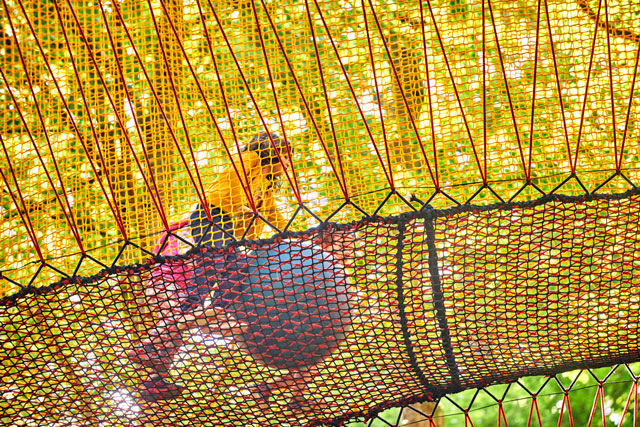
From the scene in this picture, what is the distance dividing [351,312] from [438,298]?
0.16 m

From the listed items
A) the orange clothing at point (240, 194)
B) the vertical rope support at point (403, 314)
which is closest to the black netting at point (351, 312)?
the vertical rope support at point (403, 314)

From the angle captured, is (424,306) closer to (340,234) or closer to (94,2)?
(340,234)

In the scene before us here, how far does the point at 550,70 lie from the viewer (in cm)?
158

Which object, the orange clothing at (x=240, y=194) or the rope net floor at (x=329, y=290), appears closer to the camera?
the rope net floor at (x=329, y=290)

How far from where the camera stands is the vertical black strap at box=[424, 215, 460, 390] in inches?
45.2

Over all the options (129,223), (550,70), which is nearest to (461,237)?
(550,70)

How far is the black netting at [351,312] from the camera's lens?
1153 mm

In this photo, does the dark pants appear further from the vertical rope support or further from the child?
the vertical rope support

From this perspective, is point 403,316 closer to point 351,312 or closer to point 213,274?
point 351,312

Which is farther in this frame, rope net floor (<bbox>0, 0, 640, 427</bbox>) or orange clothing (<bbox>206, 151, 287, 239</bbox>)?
orange clothing (<bbox>206, 151, 287, 239</bbox>)

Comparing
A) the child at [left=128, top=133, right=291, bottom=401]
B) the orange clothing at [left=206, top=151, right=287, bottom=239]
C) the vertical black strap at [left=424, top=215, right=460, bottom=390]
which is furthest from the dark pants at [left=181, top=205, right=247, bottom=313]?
the vertical black strap at [left=424, top=215, right=460, bottom=390]

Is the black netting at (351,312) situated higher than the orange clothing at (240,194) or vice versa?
the orange clothing at (240,194)

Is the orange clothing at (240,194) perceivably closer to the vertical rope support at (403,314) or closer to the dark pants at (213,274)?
the dark pants at (213,274)

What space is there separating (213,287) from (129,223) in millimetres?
482
